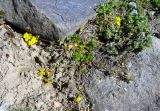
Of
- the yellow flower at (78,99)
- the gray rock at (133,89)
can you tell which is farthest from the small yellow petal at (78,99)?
the gray rock at (133,89)

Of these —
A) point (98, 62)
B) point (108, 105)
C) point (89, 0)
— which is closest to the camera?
point (108, 105)

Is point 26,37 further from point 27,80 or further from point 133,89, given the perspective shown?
point 133,89

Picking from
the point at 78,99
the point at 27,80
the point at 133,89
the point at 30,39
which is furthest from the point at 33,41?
the point at 133,89

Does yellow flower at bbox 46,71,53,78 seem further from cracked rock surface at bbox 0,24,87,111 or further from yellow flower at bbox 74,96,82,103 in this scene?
yellow flower at bbox 74,96,82,103

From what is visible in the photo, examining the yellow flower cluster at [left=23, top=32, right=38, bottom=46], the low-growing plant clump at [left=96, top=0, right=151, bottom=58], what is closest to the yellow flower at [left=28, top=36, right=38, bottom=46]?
the yellow flower cluster at [left=23, top=32, right=38, bottom=46]

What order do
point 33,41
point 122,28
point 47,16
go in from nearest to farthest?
point 47,16 → point 33,41 → point 122,28

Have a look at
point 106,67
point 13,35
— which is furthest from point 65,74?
point 13,35

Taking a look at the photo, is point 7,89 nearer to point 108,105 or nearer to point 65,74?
point 65,74
